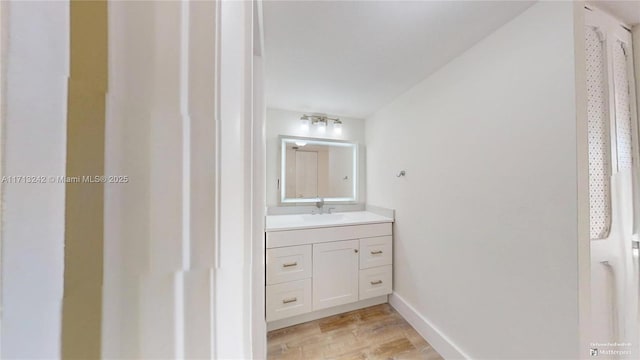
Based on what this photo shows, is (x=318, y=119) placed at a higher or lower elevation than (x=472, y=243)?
higher

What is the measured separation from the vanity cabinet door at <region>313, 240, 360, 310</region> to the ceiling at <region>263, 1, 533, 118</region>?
1.30 m

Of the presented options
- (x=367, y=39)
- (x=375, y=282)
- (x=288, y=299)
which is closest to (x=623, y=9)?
(x=367, y=39)

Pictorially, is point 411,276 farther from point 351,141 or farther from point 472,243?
point 351,141

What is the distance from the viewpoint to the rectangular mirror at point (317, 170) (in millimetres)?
2193

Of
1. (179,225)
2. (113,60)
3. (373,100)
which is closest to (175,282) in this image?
(179,225)

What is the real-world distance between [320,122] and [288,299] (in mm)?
1698

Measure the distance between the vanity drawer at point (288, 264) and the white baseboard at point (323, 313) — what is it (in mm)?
346

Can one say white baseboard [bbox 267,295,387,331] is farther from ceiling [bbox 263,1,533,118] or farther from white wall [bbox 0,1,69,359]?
ceiling [bbox 263,1,533,118]

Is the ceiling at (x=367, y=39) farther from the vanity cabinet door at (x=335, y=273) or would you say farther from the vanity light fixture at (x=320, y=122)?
Result: the vanity cabinet door at (x=335, y=273)

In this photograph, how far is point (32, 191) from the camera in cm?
14

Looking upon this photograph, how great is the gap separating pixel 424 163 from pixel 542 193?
2.21ft

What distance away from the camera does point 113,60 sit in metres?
0.16

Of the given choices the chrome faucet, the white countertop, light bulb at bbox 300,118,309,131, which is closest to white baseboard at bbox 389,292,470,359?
the white countertop

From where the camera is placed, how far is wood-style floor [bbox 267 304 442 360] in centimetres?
134
